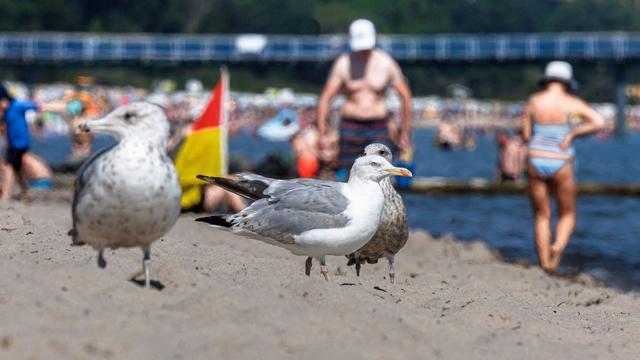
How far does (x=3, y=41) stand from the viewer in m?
91.1

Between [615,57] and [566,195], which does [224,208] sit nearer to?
[566,195]

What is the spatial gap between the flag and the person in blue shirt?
2281 millimetres

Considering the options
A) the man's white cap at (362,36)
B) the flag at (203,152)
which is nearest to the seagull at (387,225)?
the man's white cap at (362,36)

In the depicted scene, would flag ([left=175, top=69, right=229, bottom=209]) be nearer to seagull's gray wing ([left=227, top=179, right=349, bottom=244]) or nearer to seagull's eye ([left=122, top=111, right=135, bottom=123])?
seagull's gray wing ([left=227, top=179, right=349, bottom=244])

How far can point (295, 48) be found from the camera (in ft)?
305

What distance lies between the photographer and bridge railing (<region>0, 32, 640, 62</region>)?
88.4 m

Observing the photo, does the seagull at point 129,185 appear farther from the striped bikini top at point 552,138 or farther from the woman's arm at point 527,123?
the woman's arm at point 527,123

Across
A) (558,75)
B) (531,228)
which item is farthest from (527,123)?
(531,228)

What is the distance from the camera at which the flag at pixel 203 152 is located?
10312 millimetres

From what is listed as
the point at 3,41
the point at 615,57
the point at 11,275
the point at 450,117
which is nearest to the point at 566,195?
the point at 11,275

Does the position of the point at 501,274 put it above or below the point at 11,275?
below

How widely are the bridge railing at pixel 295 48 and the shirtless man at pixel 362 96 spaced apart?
260 feet

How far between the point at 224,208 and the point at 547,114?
3.26 metres

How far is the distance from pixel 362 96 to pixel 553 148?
1.56 meters
